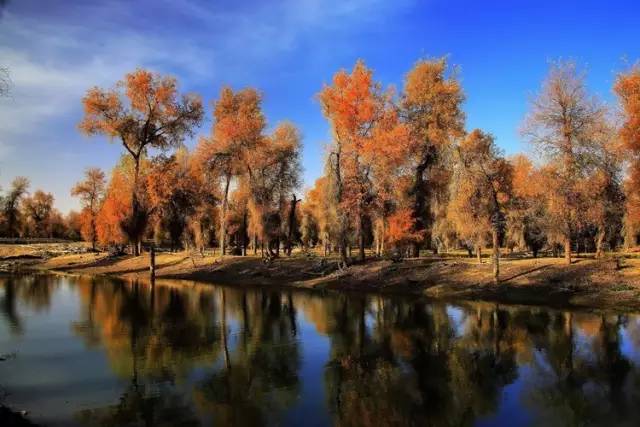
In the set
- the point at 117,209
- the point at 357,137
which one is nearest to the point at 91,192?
the point at 117,209

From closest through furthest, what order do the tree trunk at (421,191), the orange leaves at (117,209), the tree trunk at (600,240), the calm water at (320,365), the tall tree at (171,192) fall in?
the calm water at (320,365) → the tree trunk at (600,240) → the tree trunk at (421,191) → the tall tree at (171,192) → the orange leaves at (117,209)

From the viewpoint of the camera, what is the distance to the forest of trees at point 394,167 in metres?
33.9

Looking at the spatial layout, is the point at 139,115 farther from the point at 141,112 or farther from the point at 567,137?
the point at 567,137

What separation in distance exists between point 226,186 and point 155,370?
128 feet

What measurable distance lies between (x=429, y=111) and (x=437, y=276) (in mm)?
14420

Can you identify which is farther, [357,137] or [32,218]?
[32,218]

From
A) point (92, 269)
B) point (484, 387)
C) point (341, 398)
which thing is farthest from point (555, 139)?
point (92, 269)

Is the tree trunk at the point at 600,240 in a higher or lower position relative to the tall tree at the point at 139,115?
lower

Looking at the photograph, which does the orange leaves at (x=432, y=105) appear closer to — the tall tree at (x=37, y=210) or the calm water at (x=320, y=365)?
the calm water at (x=320, y=365)

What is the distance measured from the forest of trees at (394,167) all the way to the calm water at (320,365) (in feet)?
31.4

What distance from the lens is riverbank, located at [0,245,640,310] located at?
30.2 metres

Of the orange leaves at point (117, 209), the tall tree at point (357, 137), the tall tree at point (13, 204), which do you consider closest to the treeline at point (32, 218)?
the tall tree at point (13, 204)

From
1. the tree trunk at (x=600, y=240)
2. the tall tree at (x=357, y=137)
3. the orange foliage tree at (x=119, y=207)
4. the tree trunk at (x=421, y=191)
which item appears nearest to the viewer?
the tree trunk at (x=600, y=240)

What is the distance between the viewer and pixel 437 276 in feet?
123
